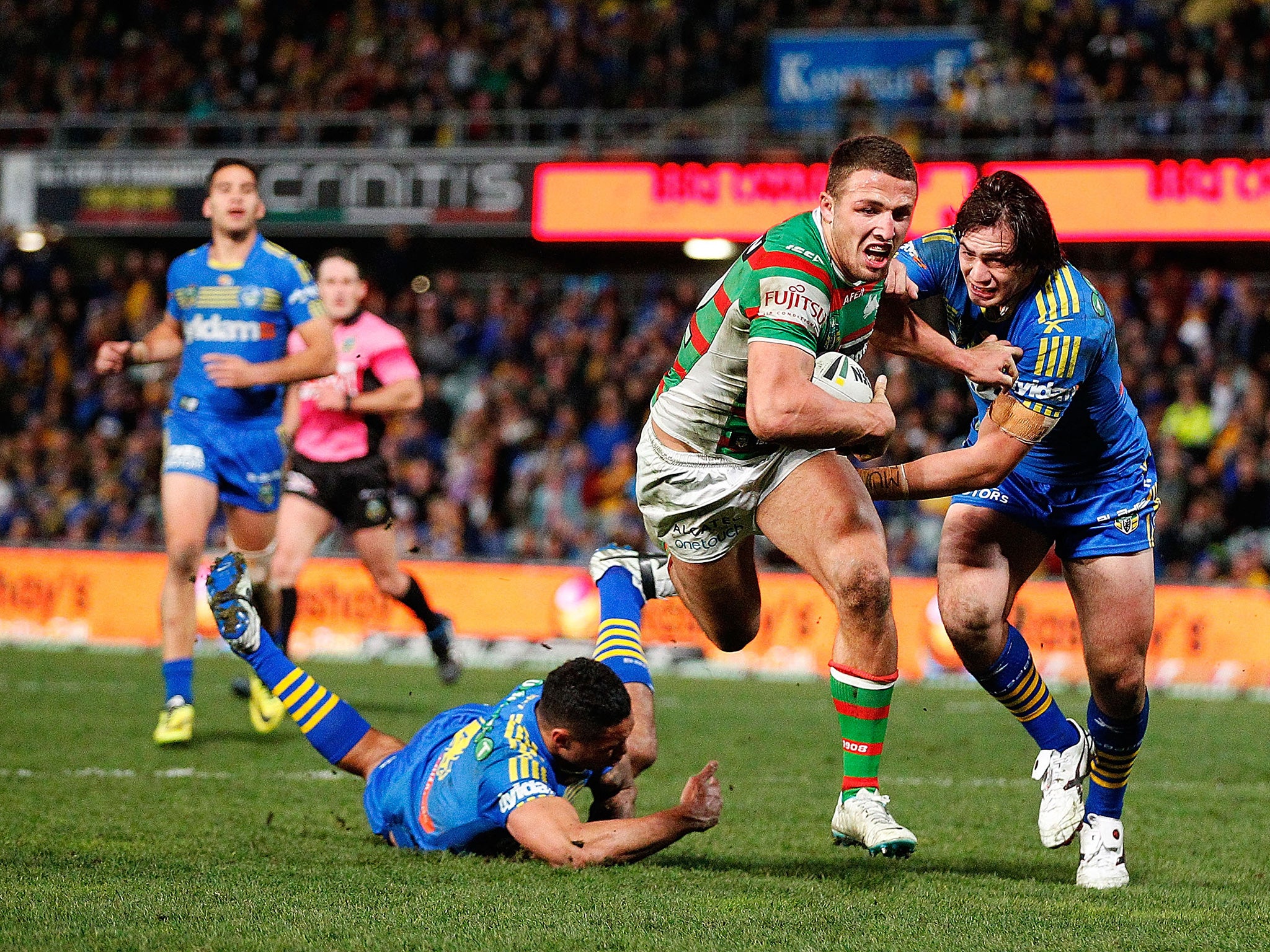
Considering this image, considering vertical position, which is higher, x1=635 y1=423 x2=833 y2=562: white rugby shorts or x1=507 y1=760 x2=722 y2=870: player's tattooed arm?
x1=635 y1=423 x2=833 y2=562: white rugby shorts

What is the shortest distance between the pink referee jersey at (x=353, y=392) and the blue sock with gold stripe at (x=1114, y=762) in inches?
220

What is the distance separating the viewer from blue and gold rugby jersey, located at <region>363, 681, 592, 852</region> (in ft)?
16.5

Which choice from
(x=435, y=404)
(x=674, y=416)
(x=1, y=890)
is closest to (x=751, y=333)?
(x=674, y=416)

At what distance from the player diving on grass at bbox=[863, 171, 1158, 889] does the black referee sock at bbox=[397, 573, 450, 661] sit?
4900mm

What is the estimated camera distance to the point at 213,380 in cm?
798

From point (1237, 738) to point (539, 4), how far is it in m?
18.7

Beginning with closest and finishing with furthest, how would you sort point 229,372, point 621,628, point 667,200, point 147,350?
point 621,628 → point 229,372 → point 147,350 → point 667,200

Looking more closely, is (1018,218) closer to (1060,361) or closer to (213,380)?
(1060,361)

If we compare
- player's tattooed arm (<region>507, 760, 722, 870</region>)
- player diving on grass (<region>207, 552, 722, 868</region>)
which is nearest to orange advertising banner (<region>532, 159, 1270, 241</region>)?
player diving on grass (<region>207, 552, 722, 868</region>)

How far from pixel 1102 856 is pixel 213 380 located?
4975 millimetres

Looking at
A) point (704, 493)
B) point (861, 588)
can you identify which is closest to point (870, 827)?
point (861, 588)

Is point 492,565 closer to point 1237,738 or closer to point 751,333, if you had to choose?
point 1237,738

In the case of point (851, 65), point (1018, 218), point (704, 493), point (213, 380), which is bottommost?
point (704, 493)

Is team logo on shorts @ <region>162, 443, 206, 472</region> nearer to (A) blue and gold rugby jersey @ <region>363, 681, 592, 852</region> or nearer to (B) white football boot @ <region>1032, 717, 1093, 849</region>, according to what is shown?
(A) blue and gold rugby jersey @ <region>363, 681, 592, 852</region>
